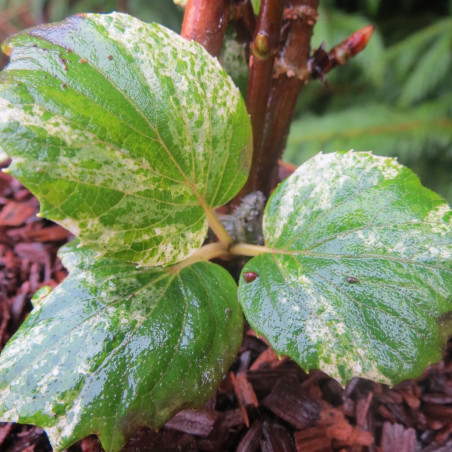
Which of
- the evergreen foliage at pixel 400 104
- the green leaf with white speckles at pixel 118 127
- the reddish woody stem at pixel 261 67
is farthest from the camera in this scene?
the evergreen foliage at pixel 400 104

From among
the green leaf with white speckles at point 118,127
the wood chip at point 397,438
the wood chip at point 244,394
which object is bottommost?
the wood chip at point 397,438

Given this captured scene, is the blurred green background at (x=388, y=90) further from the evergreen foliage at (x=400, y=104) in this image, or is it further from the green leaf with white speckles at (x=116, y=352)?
the green leaf with white speckles at (x=116, y=352)

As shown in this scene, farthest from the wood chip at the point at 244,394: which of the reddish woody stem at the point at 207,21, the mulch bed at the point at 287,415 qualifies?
the reddish woody stem at the point at 207,21

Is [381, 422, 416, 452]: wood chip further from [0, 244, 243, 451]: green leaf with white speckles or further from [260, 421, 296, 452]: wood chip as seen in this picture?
[0, 244, 243, 451]: green leaf with white speckles

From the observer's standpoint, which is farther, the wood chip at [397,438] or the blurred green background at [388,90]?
the blurred green background at [388,90]

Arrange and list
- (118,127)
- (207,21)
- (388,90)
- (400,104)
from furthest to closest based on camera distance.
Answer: (388,90)
(400,104)
(207,21)
(118,127)

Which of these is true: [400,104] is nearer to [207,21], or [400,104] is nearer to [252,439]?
[207,21]

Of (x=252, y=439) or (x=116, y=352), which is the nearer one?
(x=116, y=352)

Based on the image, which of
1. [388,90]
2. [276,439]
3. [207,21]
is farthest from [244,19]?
[388,90]
